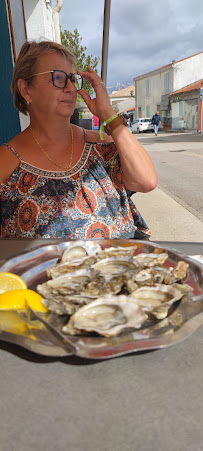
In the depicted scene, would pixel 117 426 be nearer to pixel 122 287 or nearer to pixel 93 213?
pixel 122 287

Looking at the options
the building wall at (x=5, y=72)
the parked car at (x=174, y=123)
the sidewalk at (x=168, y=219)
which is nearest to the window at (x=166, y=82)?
the parked car at (x=174, y=123)

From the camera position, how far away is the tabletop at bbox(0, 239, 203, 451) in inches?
21.0

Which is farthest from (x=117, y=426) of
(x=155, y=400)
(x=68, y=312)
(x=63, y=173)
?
(x=63, y=173)

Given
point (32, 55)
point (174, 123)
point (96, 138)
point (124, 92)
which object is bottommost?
point (174, 123)

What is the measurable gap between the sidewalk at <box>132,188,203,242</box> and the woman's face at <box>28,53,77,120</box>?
8.59ft

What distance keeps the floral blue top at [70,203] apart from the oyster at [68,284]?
91 centimetres

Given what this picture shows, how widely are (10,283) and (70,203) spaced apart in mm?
982

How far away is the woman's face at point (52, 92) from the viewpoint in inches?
77.2

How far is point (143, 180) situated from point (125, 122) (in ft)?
0.99

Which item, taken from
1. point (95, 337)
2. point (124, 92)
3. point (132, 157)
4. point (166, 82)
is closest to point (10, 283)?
point (95, 337)

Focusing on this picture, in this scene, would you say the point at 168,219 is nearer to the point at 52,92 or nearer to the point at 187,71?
the point at 52,92

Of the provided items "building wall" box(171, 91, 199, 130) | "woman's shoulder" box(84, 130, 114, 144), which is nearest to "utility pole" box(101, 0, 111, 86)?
"woman's shoulder" box(84, 130, 114, 144)

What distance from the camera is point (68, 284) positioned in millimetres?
854

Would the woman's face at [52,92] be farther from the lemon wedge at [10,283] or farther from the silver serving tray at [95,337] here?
the silver serving tray at [95,337]
